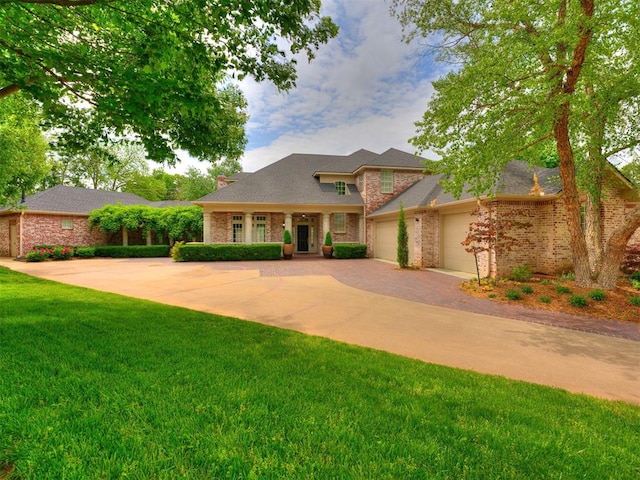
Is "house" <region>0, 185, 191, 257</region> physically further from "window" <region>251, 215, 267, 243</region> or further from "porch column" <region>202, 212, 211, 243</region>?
"window" <region>251, 215, 267, 243</region>

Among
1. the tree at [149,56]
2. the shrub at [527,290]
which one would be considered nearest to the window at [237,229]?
the tree at [149,56]

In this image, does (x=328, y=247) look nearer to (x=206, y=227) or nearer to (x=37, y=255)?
(x=206, y=227)

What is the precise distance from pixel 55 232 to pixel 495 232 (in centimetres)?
2601

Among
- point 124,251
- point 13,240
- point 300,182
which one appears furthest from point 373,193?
point 13,240

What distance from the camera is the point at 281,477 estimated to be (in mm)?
1745

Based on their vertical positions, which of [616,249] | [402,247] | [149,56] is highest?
[149,56]

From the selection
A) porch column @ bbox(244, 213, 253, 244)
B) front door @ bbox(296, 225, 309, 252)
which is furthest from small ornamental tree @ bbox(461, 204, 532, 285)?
porch column @ bbox(244, 213, 253, 244)

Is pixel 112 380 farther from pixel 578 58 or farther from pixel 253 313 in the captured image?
pixel 578 58

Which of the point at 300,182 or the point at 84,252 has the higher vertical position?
the point at 300,182

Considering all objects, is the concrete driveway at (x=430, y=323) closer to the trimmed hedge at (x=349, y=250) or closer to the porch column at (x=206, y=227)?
the trimmed hedge at (x=349, y=250)

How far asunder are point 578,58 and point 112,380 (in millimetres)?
10454

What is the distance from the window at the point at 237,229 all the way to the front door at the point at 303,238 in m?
4.14

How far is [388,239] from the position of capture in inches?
685

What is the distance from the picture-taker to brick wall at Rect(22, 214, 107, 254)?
18.9 metres
